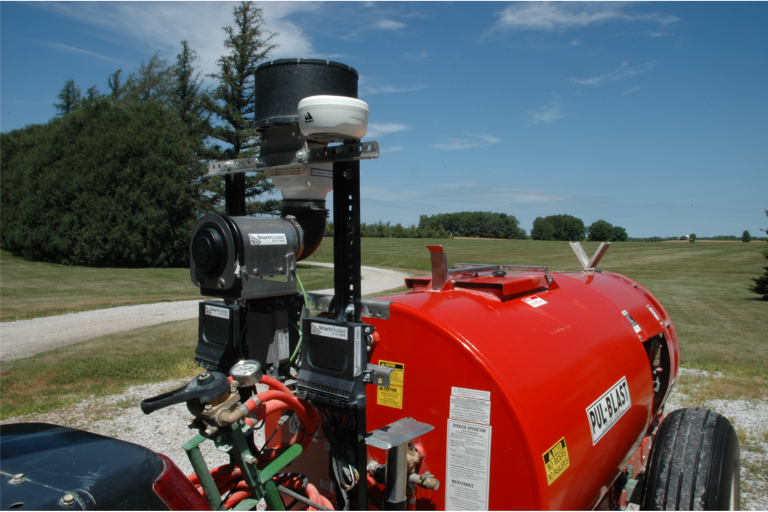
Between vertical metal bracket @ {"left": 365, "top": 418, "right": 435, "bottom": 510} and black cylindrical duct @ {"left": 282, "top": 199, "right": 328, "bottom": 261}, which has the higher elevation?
black cylindrical duct @ {"left": 282, "top": 199, "right": 328, "bottom": 261}

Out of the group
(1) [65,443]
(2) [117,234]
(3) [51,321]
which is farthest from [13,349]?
(2) [117,234]

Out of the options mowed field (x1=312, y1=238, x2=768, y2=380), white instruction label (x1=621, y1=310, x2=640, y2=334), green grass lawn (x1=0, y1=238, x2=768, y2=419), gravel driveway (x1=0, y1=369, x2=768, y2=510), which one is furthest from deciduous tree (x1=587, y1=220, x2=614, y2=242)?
white instruction label (x1=621, y1=310, x2=640, y2=334)

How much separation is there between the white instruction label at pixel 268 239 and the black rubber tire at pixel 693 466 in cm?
222

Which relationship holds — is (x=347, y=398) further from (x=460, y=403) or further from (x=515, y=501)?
(x=515, y=501)

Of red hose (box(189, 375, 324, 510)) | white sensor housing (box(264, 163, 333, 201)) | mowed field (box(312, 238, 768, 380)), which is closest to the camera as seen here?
red hose (box(189, 375, 324, 510))

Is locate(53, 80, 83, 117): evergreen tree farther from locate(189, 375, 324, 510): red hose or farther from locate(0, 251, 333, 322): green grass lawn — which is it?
locate(189, 375, 324, 510): red hose

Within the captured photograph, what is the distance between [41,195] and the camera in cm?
2903

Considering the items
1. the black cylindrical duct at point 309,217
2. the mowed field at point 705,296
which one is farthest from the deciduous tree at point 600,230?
the black cylindrical duct at point 309,217

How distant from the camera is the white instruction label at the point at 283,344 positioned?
2.53 m

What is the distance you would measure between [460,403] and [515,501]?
42cm

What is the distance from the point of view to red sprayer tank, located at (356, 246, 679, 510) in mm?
2037

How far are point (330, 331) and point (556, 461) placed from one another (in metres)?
1.08

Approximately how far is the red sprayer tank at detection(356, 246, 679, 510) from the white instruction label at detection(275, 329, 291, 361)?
1.47ft

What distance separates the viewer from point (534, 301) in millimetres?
2879
